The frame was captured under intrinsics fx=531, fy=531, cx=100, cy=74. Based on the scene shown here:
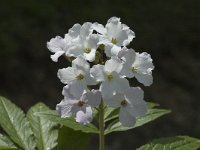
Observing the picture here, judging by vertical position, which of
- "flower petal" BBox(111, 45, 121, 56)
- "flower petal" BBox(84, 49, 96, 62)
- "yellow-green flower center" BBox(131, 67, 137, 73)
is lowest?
"yellow-green flower center" BBox(131, 67, 137, 73)

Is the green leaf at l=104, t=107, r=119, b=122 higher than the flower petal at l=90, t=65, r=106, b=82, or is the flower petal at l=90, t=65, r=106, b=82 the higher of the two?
the flower petal at l=90, t=65, r=106, b=82

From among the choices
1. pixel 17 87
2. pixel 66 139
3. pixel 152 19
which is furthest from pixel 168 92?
pixel 66 139

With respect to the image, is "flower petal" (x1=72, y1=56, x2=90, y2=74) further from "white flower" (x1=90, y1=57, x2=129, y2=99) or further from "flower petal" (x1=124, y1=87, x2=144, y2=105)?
"flower petal" (x1=124, y1=87, x2=144, y2=105)

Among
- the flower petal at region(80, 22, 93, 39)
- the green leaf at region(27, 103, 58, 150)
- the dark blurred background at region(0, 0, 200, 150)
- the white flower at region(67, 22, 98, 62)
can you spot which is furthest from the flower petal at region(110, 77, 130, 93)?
the dark blurred background at region(0, 0, 200, 150)

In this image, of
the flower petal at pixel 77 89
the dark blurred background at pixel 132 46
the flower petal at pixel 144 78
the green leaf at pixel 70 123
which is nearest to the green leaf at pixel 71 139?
the green leaf at pixel 70 123

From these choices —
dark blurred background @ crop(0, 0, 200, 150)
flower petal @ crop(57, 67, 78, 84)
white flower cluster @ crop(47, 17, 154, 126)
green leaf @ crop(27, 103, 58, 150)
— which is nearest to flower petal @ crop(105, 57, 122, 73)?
white flower cluster @ crop(47, 17, 154, 126)

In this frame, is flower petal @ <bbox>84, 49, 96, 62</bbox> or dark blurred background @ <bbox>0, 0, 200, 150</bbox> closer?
flower petal @ <bbox>84, 49, 96, 62</bbox>

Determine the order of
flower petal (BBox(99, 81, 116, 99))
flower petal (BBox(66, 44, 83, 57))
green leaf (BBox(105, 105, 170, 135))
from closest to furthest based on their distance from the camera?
flower petal (BBox(99, 81, 116, 99))
flower petal (BBox(66, 44, 83, 57))
green leaf (BBox(105, 105, 170, 135))

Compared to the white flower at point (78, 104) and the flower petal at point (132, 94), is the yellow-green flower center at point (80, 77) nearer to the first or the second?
the white flower at point (78, 104)

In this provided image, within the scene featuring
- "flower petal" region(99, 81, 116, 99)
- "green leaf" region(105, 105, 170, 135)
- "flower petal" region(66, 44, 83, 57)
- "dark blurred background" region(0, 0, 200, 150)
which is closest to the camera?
"flower petal" region(99, 81, 116, 99)
